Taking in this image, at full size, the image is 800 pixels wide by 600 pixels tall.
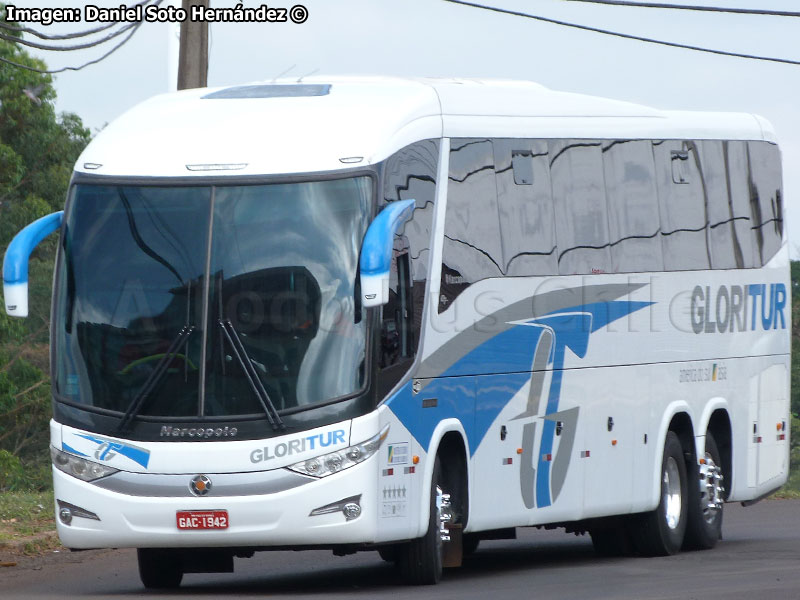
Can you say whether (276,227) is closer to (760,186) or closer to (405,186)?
(405,186)

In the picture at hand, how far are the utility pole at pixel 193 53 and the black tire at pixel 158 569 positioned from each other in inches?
273

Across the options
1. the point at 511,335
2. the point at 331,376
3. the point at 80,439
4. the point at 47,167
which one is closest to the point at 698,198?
the point at 511,335

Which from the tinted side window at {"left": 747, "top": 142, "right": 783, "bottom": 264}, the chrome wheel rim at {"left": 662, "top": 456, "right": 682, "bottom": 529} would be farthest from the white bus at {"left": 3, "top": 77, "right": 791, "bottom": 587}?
the tinted side window at {"left": 747, "top": 142, "right": 783, "bottom": 264}

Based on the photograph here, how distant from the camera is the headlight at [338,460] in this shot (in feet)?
38.9

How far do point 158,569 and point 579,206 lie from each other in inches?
179

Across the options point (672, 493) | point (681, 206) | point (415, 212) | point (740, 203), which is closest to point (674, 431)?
point (672, 493)

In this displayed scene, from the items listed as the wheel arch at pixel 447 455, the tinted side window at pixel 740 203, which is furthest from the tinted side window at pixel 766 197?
the wheel arch at pixel 447 455

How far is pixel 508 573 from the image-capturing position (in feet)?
47.2

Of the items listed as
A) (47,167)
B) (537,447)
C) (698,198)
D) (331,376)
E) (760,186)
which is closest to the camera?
(331,376)

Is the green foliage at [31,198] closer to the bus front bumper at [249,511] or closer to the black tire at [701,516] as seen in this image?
the black tire at [701,516]

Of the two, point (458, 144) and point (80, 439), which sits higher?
point (458, 144)

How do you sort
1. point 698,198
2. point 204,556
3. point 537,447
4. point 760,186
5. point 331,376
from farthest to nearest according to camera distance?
point 760,186 < point 698,198 < point 537,447 < point 204,556 < point 331,376

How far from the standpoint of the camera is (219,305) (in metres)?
12.0

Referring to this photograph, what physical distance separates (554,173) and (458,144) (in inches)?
54.5
